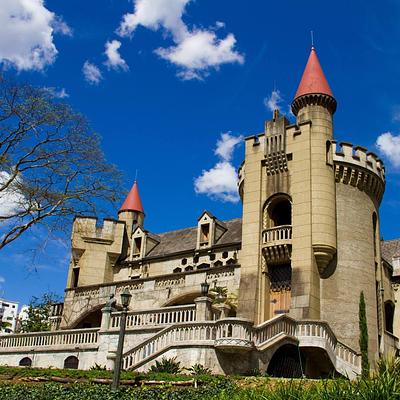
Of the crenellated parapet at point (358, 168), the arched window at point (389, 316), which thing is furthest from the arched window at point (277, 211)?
the arched window at point (389, 316)

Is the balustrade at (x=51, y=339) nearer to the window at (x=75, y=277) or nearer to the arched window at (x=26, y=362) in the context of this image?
the arched window at (x=26, y=362)

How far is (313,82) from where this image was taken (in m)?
32.8

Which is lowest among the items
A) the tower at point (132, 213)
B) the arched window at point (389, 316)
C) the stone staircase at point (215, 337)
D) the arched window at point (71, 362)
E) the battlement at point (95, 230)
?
the arched window at point (71, 362)

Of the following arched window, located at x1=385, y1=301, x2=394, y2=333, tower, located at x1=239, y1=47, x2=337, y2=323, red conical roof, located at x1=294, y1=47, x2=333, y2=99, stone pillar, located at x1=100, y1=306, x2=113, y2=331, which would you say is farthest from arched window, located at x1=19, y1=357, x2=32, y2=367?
arched window, located at x1=385, y1=301, x2=394, y2=333

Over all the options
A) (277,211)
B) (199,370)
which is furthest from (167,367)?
(277,211)

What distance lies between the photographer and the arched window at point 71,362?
24272 millimetres

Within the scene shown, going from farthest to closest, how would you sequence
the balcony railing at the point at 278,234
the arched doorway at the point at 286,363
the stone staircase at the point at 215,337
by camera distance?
the balcony railing at the point at 278,234 < the arched doorway at the point at 286,363 < the stone staircase at the point at 215,337

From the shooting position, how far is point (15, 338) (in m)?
28.4

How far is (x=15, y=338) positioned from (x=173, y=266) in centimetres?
1234

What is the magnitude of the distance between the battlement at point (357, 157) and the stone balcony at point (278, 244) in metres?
5.11

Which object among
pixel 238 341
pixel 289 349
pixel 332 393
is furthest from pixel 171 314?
pixel 332 393

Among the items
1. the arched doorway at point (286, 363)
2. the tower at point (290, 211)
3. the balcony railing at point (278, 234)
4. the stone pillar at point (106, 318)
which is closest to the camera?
the arched doorway at point (286, 363)

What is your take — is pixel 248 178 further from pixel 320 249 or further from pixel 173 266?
pixel 173 266

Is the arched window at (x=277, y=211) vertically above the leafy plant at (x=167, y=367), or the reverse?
the arched window at (x=277, y=211)
